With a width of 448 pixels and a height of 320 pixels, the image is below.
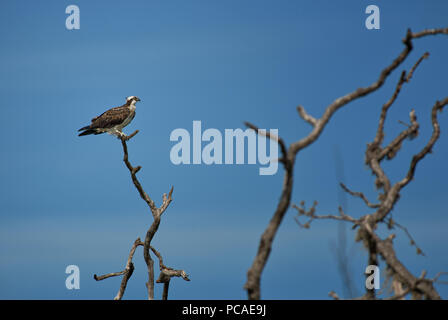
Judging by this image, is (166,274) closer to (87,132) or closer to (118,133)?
(118,133)

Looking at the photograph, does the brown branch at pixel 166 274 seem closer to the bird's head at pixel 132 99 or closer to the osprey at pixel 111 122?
the osprey at pixel 111 122

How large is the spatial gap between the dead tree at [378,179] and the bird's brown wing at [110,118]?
261 inches

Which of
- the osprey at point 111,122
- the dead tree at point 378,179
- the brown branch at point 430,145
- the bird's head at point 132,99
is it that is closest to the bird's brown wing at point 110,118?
the osprey at point 111,122

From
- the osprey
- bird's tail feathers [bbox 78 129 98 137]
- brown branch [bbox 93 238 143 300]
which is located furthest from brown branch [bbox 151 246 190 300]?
bird's tail feathers [bbox 78 129 98 137]

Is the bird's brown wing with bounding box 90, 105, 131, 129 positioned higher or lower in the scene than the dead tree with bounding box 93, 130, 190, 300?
higher

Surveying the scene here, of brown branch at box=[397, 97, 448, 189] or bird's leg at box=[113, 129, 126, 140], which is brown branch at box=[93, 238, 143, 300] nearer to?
bird's leg at box=[113, 129, 126, 140]

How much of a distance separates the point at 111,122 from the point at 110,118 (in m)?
0.14

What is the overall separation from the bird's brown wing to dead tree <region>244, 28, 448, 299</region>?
6.64m

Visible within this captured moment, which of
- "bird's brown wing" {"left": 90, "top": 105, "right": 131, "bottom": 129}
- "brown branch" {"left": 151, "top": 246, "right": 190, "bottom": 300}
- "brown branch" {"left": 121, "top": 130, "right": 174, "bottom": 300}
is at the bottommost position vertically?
"brown branch" {"left": 151, "top": 246, "right": 190, "bottom": 300}

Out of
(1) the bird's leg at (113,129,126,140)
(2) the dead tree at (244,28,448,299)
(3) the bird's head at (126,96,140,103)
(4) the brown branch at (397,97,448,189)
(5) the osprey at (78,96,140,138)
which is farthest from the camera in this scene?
(3) the bird's head at (126,96,140,103)

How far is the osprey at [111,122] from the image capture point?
46.0 ft

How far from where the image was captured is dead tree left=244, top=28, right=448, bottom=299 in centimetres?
647
